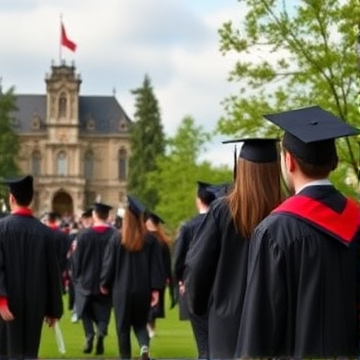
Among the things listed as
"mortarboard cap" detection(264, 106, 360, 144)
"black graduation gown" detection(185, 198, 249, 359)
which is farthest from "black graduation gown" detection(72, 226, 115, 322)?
"mortarboard cap" detection(264, 106, 360, 144)

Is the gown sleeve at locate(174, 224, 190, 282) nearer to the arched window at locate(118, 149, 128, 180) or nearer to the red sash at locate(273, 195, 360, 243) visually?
the red sash at locate(273, 195, 360, 243)

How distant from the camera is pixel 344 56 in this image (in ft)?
70.9

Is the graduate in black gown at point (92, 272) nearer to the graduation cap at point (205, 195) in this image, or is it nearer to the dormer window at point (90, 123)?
the graduation cap at point (205, 195)

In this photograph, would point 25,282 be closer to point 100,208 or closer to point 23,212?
point 23,212

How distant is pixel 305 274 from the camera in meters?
5.71

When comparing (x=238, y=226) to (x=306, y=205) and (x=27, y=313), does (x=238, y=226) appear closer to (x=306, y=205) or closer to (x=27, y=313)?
(x=306, y=205)

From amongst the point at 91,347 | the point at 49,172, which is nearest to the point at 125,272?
the point at 91,347

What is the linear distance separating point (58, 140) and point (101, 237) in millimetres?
114015

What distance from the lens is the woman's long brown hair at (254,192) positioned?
7234mm

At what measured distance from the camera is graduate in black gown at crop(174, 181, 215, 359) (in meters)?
12.2

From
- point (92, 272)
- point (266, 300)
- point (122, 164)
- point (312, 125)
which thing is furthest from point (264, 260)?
point (122, 164)

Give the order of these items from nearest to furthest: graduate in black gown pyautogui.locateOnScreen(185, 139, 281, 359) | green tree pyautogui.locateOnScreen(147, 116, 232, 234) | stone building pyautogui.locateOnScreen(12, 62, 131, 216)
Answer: graduate in black gown pyautogui.locateOnScreen(185, 139, 281, 359)
green tree pyautogui.locateOnScreen(147, 116, 232, 234)
stone building pyautogui.locateOnScreen(12, 62, 131, 216)

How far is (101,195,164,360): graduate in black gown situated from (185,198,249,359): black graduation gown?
20.0 feet

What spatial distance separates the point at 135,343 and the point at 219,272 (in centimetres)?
943
